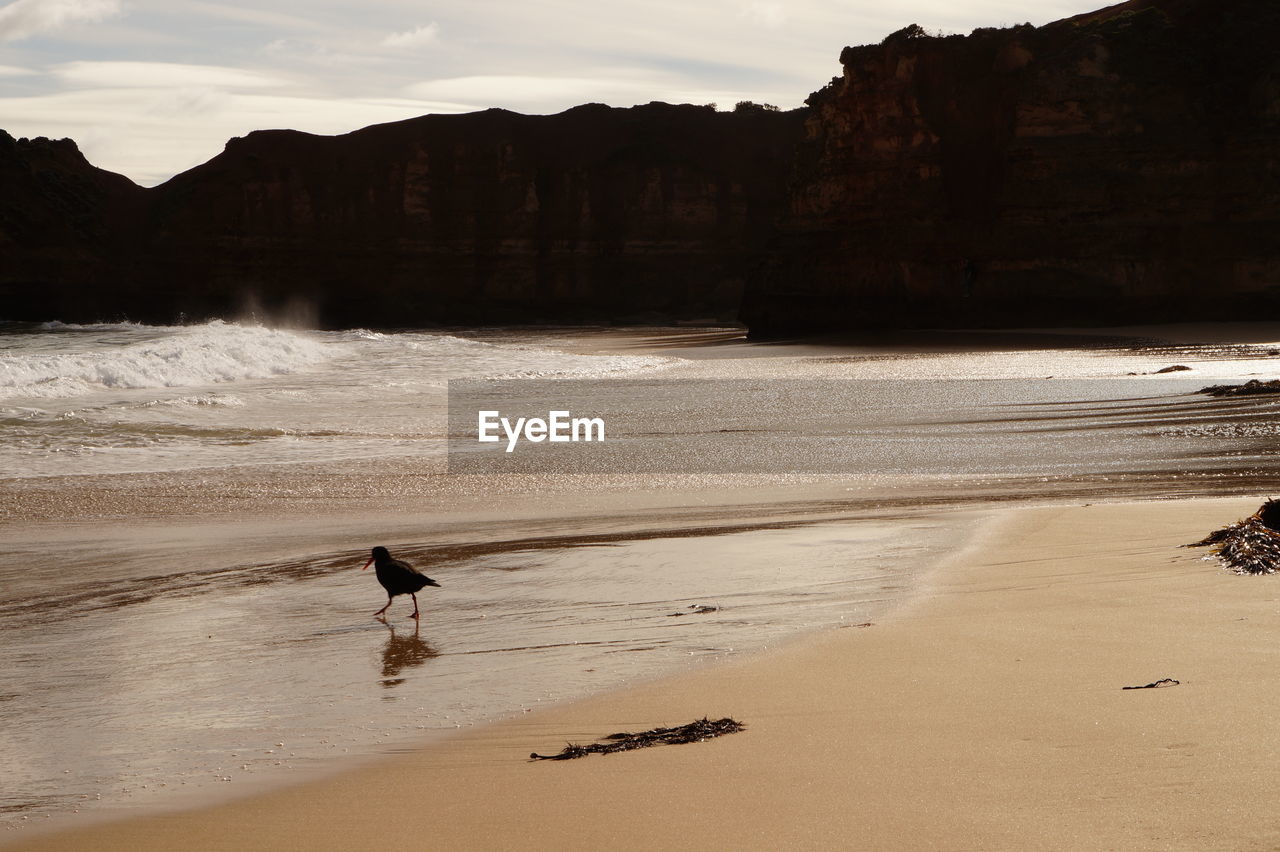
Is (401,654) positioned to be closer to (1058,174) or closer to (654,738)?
(654,738)

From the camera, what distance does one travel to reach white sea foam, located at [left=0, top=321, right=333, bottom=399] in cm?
1856

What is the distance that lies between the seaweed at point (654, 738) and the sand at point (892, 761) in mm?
57

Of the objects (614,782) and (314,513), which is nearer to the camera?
(614,782)

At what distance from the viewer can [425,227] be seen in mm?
85812

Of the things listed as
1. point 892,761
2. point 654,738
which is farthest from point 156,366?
point 892,761

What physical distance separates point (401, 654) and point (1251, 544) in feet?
12.5

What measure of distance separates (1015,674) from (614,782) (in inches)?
57.9

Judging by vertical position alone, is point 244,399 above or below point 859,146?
below

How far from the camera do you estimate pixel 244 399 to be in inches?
702

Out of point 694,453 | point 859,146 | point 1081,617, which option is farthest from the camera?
point 859,146

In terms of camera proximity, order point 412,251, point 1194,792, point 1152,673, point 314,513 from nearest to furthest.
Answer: point 1194,792, point 1152,673, point 314,513, point 412,251

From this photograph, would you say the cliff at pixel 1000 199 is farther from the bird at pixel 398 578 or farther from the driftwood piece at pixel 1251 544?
the bird at pixel 398 578

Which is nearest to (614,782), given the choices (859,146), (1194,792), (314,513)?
(1194,792)

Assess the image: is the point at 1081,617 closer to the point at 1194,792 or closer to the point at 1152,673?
the point at 1152,673
